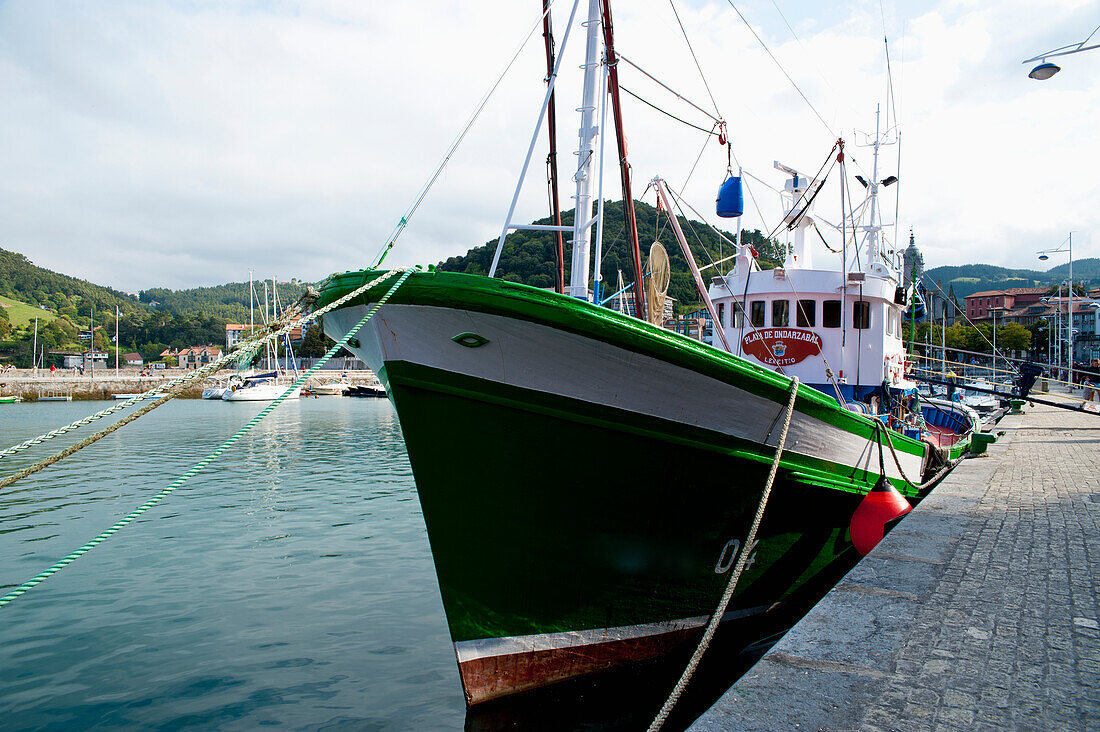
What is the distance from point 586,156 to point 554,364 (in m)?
2.54

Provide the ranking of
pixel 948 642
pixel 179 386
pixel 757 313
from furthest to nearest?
1. pixel 757 313
2. pixel 179 386
3. pixel 948 642

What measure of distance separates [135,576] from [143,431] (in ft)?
86.8

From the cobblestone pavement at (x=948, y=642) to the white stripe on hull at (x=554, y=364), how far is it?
140 centimetres

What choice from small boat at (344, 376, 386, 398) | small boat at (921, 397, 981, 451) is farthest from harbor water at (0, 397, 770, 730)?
small boat at (344, 376, 386, 398)

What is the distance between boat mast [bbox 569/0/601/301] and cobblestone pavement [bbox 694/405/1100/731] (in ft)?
10.7

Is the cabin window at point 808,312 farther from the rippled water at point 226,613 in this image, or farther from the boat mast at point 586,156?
the rippled water at point 226,613

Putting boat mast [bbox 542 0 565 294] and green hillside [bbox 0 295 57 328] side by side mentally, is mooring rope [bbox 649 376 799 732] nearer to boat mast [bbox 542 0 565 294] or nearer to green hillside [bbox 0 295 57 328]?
boat mast [bbox 542 0 565 294]

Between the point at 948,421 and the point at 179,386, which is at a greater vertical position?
the point at 179,386

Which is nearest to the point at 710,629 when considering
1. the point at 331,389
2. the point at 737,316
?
the point at 737,316

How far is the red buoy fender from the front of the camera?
5.91 m

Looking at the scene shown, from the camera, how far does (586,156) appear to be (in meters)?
5.93

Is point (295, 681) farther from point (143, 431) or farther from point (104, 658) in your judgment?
point (143, 431)

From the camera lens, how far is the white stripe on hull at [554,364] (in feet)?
13.7

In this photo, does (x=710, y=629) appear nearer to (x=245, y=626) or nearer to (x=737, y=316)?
(x=245, y=626)
